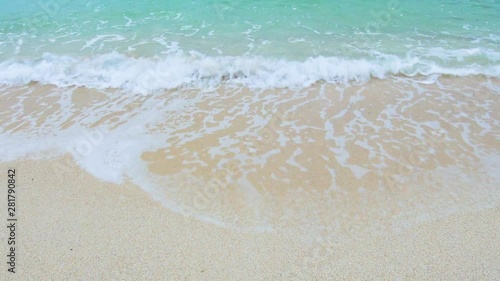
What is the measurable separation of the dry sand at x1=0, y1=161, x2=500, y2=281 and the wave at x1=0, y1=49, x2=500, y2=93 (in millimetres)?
3125

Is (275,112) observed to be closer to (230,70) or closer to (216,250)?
(230,70)

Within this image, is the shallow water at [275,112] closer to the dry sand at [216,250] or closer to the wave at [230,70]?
the wave at [230,70]

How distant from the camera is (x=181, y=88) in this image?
6160 mm

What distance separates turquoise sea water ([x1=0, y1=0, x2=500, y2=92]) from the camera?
662 centimetres

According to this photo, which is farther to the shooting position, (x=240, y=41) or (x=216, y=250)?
(x=240, y=41)

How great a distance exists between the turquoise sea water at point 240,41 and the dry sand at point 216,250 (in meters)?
3.23

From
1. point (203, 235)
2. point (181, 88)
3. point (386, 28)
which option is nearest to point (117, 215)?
→ point (203, 235)

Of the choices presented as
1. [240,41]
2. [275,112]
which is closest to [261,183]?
[275,112]

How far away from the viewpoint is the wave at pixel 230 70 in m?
6.36

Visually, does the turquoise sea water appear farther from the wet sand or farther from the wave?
the wet sand

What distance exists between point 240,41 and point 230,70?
1.90m

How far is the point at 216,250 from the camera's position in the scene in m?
3.07

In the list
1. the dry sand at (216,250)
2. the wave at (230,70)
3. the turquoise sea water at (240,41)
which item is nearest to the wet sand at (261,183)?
the dry sand at (216,250)

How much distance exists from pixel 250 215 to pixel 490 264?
75.8 inches
